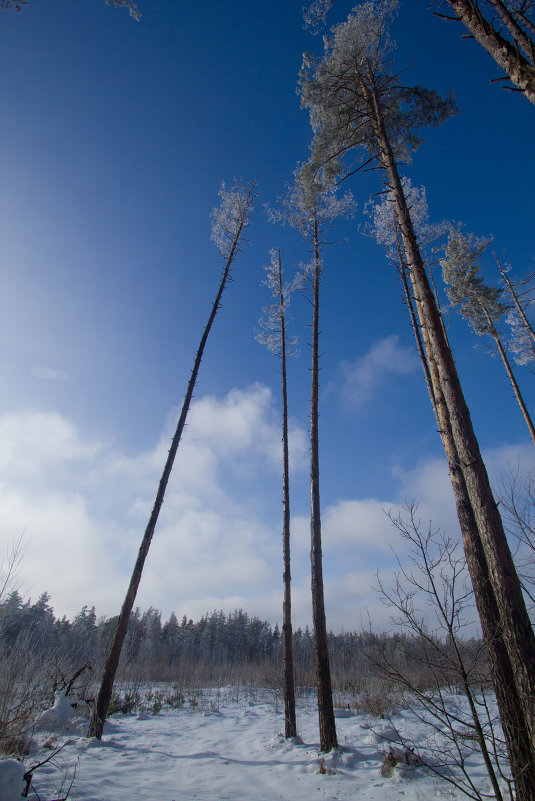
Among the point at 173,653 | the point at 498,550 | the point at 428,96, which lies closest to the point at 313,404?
the point at 498,550

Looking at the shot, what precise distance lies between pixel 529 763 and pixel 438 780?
11.6 ft

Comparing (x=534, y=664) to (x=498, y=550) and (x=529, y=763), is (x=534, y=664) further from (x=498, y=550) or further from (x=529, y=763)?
(x=498, y=550)

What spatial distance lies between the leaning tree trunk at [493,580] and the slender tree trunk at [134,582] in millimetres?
7527

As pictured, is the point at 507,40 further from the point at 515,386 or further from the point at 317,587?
the point at 515,386

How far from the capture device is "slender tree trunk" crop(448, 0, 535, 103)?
3.56m

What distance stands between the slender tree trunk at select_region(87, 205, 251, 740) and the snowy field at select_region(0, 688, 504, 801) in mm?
477

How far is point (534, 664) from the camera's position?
10.1 feet

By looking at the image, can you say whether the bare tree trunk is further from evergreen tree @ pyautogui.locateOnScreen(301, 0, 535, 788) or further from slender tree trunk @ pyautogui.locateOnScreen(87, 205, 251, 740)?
slender tree trunk @ pyautogui.locateOnScreen(87, 205, 251, 740)

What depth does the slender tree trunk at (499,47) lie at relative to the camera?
356 centimetres

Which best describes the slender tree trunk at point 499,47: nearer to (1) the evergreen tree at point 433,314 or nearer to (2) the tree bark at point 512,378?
(1) the evergreen tree at point 433,314

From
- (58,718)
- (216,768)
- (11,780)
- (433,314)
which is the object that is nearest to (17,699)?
(58,718)

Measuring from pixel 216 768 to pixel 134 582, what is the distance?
4.11 m

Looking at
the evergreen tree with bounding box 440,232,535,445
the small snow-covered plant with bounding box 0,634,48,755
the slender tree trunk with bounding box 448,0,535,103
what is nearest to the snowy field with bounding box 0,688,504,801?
the small snow-covered plant with bounding box 0,634,48,755

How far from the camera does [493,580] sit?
3.55m
